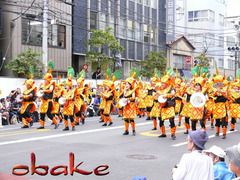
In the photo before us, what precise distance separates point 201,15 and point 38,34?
3218cm

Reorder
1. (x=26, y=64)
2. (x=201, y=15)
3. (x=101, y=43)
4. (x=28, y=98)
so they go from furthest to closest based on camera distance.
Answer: (x=201, y=15) < (x=101, y=43) < (x=26, y=64) < (x=28, y=98)

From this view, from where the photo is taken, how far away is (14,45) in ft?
88.2

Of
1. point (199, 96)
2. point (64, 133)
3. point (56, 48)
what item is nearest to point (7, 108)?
point (64, 133)

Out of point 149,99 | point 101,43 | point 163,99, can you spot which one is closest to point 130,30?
point 101,43

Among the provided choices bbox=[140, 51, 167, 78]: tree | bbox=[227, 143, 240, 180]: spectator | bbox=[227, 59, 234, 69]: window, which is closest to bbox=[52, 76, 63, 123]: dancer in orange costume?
bbox=[227, 143, 240, 180]: spectator

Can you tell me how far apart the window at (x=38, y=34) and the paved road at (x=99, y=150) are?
1352 centimetres

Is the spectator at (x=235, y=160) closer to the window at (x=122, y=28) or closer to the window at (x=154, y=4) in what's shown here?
the window at (x=122, y=28)

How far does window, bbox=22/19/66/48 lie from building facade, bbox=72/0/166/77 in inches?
55.6

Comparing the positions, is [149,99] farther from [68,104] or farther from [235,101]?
[68,104]

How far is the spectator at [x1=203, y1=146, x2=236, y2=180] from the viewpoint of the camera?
191 inches

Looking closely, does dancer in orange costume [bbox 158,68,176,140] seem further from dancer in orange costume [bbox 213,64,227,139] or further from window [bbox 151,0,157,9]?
window [bbox 151,0,157,9]

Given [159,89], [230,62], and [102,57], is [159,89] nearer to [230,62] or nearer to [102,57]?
[102,57]

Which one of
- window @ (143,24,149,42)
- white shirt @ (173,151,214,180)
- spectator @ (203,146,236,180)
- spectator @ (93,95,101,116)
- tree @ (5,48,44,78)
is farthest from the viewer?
window @ (143,24,149,42)

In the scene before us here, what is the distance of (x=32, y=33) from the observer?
28562mm
